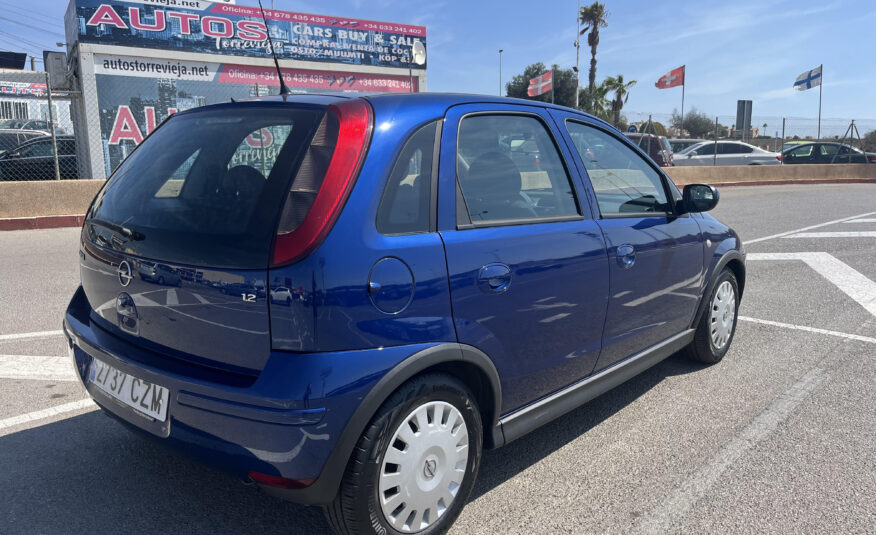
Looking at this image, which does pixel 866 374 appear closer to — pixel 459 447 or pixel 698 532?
pixel 698 532

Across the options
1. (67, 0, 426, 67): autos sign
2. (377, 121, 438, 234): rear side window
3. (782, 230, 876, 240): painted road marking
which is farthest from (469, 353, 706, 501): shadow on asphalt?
(67, 0, 426, 67): autos sign

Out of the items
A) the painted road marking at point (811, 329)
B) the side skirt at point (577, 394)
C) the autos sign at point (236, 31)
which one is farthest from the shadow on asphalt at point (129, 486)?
the autos sign at point (236, 31)

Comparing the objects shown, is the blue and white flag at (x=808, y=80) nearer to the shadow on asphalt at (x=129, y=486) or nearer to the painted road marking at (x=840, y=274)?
the painted road marking at (x=840, y=274)

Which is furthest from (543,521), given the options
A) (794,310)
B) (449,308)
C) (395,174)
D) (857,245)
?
(857,245)

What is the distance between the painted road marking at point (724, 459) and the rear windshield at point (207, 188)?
1795mm

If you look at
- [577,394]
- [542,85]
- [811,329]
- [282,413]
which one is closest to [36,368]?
[282,413]

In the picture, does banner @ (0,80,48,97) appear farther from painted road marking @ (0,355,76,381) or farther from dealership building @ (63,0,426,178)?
painted road marking @ (0,355,76,381)

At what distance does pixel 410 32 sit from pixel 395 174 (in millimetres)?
21504

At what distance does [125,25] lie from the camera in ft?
57.0

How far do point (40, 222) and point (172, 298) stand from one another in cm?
982

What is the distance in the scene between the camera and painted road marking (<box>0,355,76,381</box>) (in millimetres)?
3791

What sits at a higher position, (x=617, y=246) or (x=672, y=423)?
(x=617, y=246)

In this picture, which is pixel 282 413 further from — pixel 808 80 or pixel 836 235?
pixel 808 80

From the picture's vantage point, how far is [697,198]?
3.62 metres
